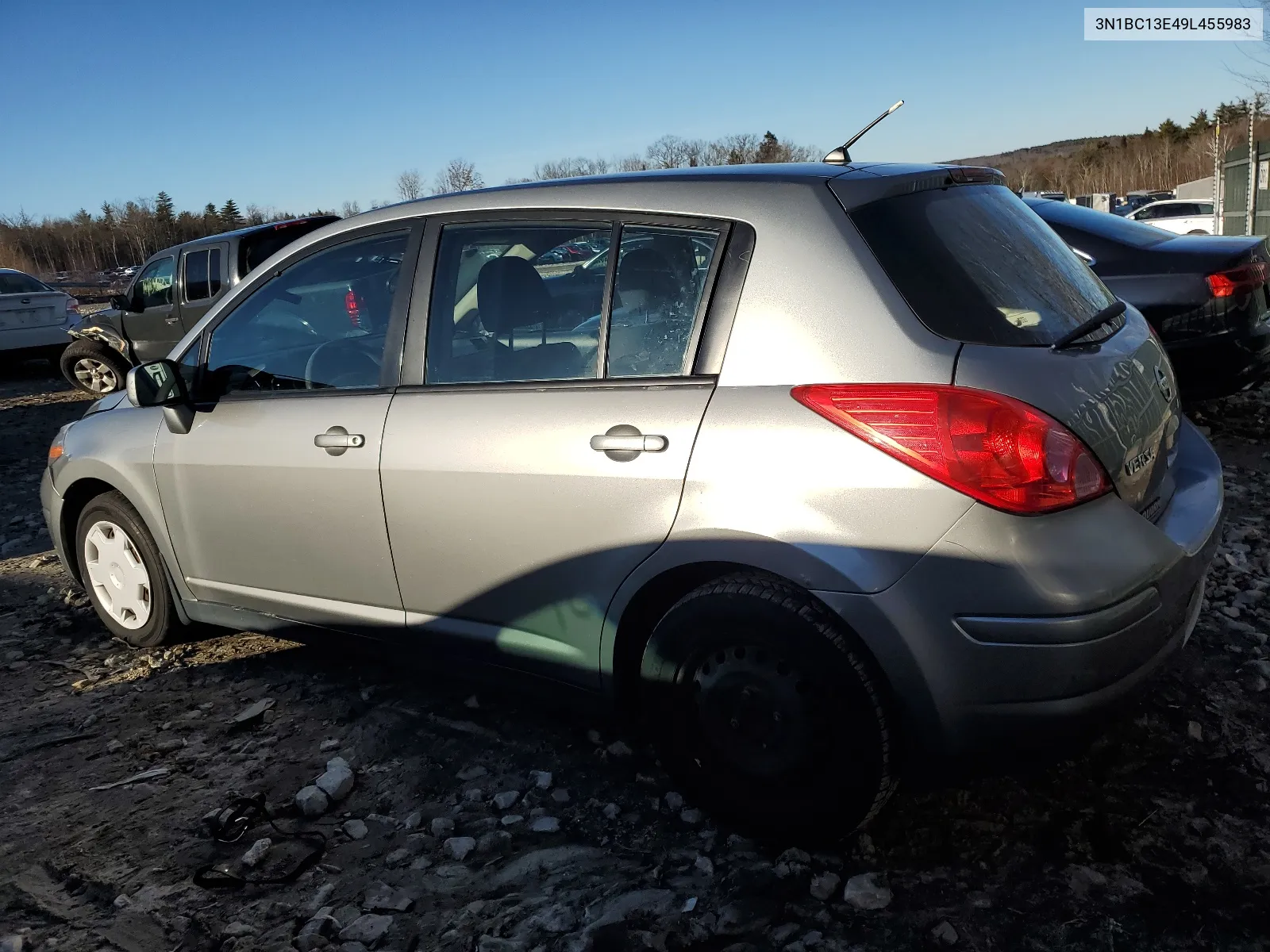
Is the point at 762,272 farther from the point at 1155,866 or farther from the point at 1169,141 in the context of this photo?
the point at 1169,141

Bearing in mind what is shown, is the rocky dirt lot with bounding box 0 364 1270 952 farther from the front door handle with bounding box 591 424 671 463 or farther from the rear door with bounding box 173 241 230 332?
the rear door with bounding box 173 241 230 332

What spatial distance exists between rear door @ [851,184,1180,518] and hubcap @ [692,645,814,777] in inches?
33.2

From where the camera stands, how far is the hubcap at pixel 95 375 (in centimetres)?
1239

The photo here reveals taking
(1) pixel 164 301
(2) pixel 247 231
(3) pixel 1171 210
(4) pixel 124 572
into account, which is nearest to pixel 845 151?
(4) pixel 124 572

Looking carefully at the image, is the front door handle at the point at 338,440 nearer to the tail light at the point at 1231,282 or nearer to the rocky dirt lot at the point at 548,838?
the rocky dirt lot at the point at 548,838

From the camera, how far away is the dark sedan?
5.73 meters

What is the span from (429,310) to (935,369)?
1658 mm

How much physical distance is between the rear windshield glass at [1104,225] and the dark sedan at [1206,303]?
0.18m

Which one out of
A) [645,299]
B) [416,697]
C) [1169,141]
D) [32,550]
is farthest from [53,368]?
[1169,141]

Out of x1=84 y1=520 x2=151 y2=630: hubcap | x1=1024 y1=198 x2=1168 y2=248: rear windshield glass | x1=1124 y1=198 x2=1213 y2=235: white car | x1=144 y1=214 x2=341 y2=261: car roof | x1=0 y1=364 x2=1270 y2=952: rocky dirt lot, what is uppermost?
x1=144 y1=214 x2=341 y2=261: car roof

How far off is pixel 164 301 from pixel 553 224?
10.1 meters

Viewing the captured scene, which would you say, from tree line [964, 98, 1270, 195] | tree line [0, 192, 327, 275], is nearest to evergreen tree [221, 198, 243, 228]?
tree line [0, 192, 327, 275]

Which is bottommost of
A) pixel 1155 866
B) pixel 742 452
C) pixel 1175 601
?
pixel 1155 866

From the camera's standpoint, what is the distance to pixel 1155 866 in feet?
8.08
